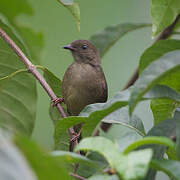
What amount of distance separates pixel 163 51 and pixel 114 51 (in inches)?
169

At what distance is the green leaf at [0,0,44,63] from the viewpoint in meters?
1.75

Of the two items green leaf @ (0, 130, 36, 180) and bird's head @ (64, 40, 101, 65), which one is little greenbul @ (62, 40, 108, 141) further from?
green leaf @ (0, 130, 36, 180)

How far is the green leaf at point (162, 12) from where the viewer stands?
278 centimetres

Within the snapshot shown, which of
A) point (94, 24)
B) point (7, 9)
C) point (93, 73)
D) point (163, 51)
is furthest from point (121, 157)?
point (94, 24)

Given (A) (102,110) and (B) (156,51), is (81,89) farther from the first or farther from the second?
(A) (102,110)

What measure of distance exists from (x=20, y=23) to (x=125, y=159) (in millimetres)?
969

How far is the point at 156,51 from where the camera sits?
8.18 ft

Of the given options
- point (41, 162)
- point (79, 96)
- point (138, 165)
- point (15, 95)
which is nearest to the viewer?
point (41, 162)

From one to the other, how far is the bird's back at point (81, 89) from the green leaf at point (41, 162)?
11.3 ft

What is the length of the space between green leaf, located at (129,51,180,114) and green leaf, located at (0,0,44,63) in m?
0.56

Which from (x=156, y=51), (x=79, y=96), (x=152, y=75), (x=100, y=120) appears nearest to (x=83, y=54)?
(x=79, y=96)

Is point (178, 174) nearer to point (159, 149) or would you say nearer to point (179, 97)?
point (159, 149)

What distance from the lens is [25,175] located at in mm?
1138

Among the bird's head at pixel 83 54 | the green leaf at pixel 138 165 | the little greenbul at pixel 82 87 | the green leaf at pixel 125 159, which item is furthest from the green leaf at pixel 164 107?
the bird's head at pixel 83 54
